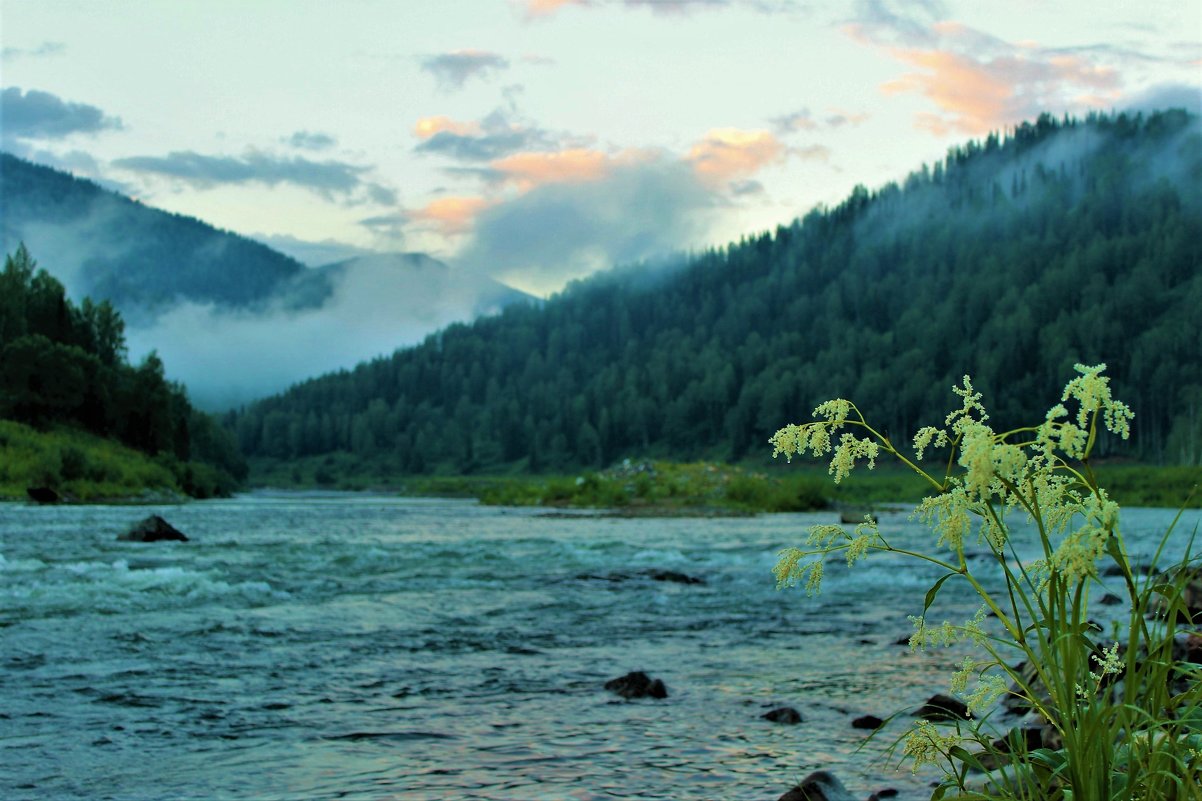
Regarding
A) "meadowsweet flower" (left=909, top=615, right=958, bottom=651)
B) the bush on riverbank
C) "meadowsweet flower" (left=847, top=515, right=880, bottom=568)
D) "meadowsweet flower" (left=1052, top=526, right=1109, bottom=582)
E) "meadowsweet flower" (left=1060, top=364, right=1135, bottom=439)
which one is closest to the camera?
"meadowsweet flower" (left=1052, top=526, right=1109, bottom=582)

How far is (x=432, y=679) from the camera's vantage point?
11664 millimetres

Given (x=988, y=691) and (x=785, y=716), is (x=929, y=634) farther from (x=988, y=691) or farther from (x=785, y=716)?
(x=785, y=716)

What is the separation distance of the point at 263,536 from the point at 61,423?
54.2m

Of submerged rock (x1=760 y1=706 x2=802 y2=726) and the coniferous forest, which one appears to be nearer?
submerged rock (x1=760 y1=706 x2=802 y2=726)

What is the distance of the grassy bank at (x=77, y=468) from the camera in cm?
6172

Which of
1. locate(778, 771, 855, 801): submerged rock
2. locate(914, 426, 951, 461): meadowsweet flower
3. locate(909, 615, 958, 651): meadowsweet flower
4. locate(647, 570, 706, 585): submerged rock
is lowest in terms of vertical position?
locate(647, 570, 706, 585): submerged rock

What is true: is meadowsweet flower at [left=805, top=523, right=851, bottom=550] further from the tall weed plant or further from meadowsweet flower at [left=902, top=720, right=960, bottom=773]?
meadowsweet flower at [left=902, top=720, right=960, bottom=773]

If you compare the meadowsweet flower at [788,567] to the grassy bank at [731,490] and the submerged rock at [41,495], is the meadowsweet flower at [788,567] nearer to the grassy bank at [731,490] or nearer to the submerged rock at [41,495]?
the submerged rock at [41,495]

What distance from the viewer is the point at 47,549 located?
2609 cm

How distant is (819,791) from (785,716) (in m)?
3.08

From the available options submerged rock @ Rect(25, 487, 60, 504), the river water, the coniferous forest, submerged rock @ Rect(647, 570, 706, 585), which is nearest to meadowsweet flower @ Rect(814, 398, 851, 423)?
the river water

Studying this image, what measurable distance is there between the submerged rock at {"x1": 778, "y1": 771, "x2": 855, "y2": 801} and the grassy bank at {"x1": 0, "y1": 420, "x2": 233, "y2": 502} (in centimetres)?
6076

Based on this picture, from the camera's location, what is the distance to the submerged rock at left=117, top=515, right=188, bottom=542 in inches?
1219

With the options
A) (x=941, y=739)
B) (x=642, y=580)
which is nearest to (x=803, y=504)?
(x=642, y=580)
